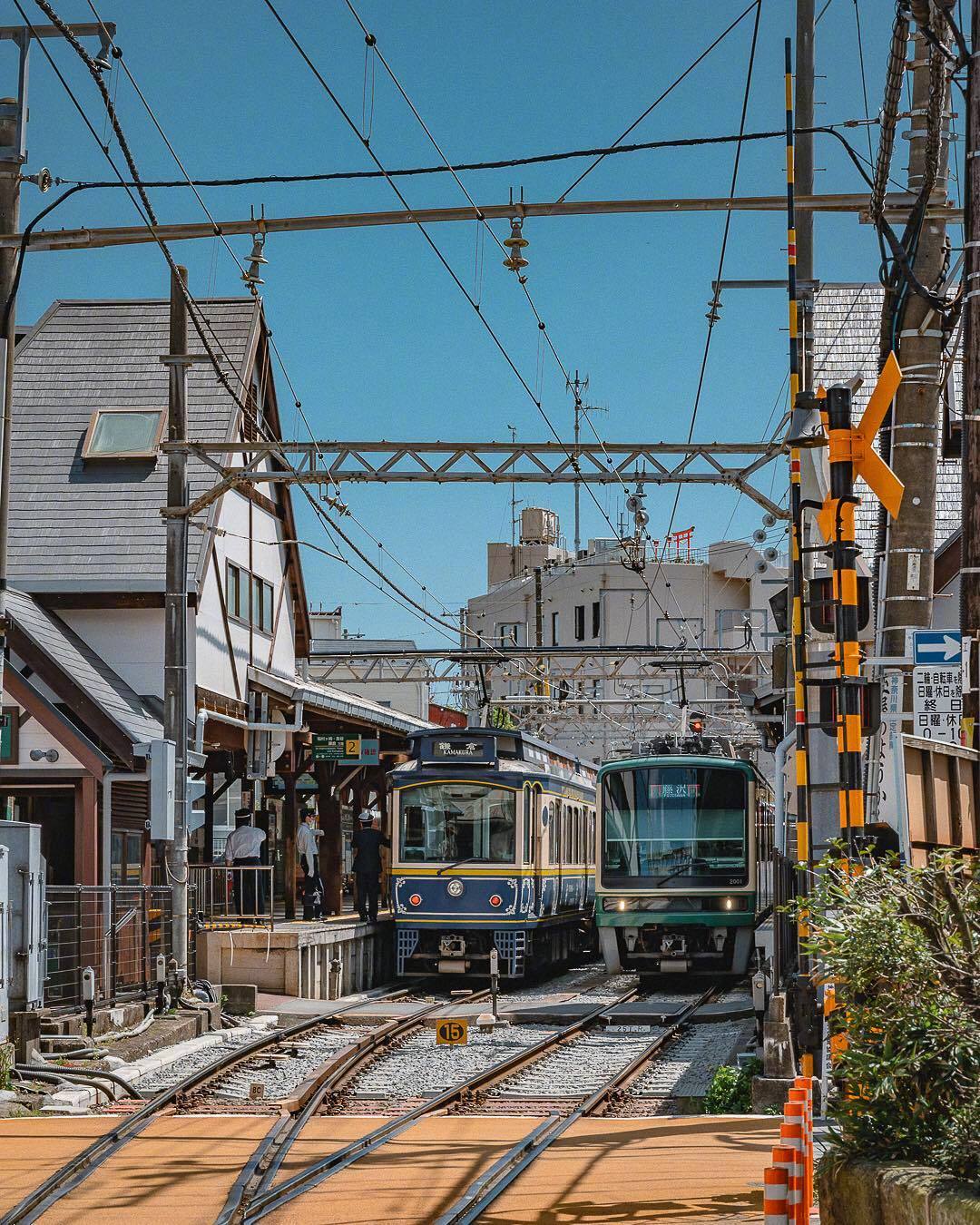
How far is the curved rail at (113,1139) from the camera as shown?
872 centimetres

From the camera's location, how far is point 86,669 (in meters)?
21.4

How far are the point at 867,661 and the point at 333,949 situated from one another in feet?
37.7

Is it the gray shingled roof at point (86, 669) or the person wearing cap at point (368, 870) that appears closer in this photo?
the gray shingled roof at point (86, 669)

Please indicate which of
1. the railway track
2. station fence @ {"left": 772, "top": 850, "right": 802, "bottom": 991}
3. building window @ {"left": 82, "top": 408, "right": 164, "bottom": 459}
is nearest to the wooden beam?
the railway track

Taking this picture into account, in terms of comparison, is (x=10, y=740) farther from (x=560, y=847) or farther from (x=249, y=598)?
(x=560, y=847)

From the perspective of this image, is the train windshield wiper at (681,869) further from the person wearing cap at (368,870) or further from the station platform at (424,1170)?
the station platform at (424,1170)

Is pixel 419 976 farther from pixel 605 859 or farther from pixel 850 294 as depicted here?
pixel 850 294

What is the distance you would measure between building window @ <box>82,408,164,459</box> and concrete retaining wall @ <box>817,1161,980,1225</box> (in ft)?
65.1

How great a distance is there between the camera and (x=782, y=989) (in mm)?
14789

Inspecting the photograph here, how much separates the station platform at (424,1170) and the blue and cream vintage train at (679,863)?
445 inches

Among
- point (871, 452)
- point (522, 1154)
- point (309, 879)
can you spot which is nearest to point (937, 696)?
point (871, 452)

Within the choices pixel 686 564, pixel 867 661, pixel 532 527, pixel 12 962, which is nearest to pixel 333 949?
pixel 12 962

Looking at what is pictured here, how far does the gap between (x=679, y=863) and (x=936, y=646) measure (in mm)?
11892

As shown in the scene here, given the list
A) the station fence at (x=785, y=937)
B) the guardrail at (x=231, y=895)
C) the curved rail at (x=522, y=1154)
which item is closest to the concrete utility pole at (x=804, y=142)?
the station fence at (x=785, y=937)
